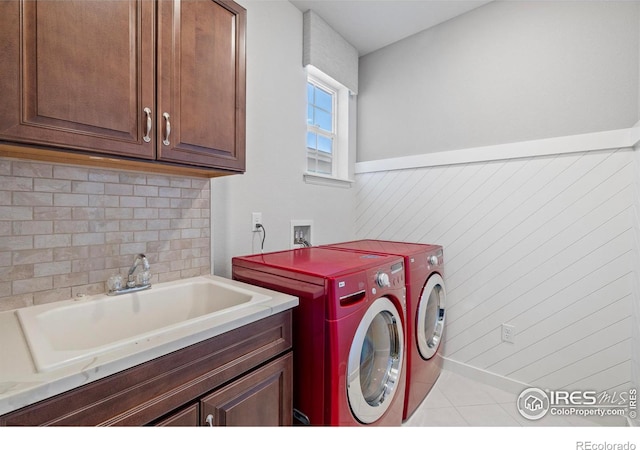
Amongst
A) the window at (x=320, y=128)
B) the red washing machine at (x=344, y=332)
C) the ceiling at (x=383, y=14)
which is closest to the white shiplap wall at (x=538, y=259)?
the window at (x=320, y=128)

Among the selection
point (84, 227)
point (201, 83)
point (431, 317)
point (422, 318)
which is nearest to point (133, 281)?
point (84, 227)

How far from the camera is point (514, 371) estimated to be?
2029 mm

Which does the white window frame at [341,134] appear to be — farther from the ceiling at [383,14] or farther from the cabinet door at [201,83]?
the cabinet door at [201,83]

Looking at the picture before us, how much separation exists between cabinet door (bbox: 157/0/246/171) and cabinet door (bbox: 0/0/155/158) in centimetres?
6

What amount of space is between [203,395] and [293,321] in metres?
0.47

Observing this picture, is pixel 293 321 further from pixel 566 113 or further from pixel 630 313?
pixel 566 113

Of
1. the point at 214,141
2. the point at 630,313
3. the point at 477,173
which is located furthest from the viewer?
the point at 477,173

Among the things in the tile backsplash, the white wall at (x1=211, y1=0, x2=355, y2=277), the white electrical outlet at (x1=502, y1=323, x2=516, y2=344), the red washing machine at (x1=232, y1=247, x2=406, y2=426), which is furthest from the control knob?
the white electrical outlet at (x1=502, y1=323, x2=516, y2=344)

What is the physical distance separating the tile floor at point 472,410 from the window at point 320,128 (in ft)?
6.34

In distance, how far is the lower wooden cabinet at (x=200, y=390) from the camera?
0.65 metres

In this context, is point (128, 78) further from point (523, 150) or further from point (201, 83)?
point (523, 150)

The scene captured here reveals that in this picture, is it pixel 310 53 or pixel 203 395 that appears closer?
pixel 203 395
